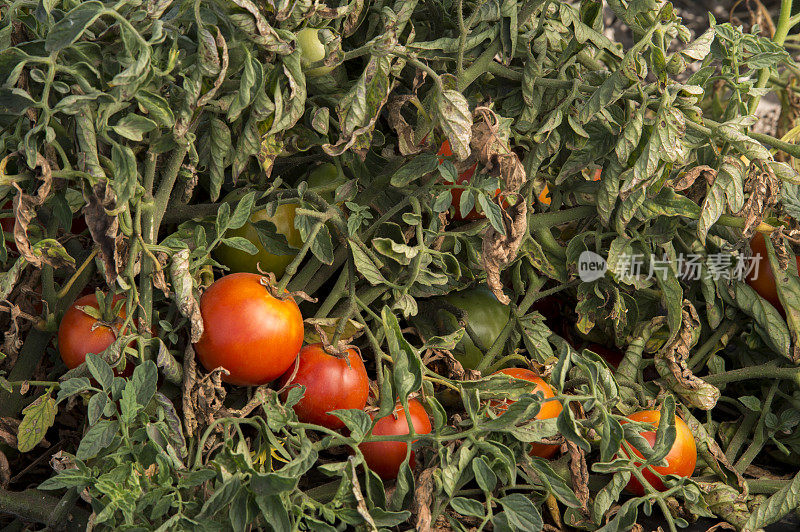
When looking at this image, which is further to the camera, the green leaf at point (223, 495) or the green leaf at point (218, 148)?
the green leaf at point (218, 148)

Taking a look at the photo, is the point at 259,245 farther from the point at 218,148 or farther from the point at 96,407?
the point at 96,407

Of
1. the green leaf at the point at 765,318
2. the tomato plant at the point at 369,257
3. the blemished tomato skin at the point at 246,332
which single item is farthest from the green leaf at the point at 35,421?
the green leaf at the point at 765,318

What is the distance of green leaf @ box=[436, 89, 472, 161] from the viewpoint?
2.10 ft

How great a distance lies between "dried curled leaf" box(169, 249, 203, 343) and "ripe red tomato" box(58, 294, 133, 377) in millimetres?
78

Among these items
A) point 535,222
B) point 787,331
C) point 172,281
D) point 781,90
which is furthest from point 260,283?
point 781,90

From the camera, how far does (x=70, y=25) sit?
524 millimetres

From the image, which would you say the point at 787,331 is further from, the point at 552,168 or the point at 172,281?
the point at 172,281

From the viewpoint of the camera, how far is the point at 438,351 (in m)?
0.78

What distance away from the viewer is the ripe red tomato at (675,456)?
2.52 feet

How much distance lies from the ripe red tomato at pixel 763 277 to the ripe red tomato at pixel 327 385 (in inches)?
21.8

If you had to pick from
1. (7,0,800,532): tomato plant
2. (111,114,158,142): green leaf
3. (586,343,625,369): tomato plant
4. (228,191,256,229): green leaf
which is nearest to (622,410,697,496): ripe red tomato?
(7,0,800,532): tomato plant

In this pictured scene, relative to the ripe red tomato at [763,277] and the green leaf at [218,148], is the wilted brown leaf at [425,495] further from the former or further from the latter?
the ripe red tomato at [763,277]

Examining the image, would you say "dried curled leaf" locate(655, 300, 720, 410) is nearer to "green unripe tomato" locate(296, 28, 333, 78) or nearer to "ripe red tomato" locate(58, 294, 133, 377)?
"green unripe tomato" locate(296, 28, 333, 78)

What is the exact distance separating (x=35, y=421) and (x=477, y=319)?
508 millimetres
